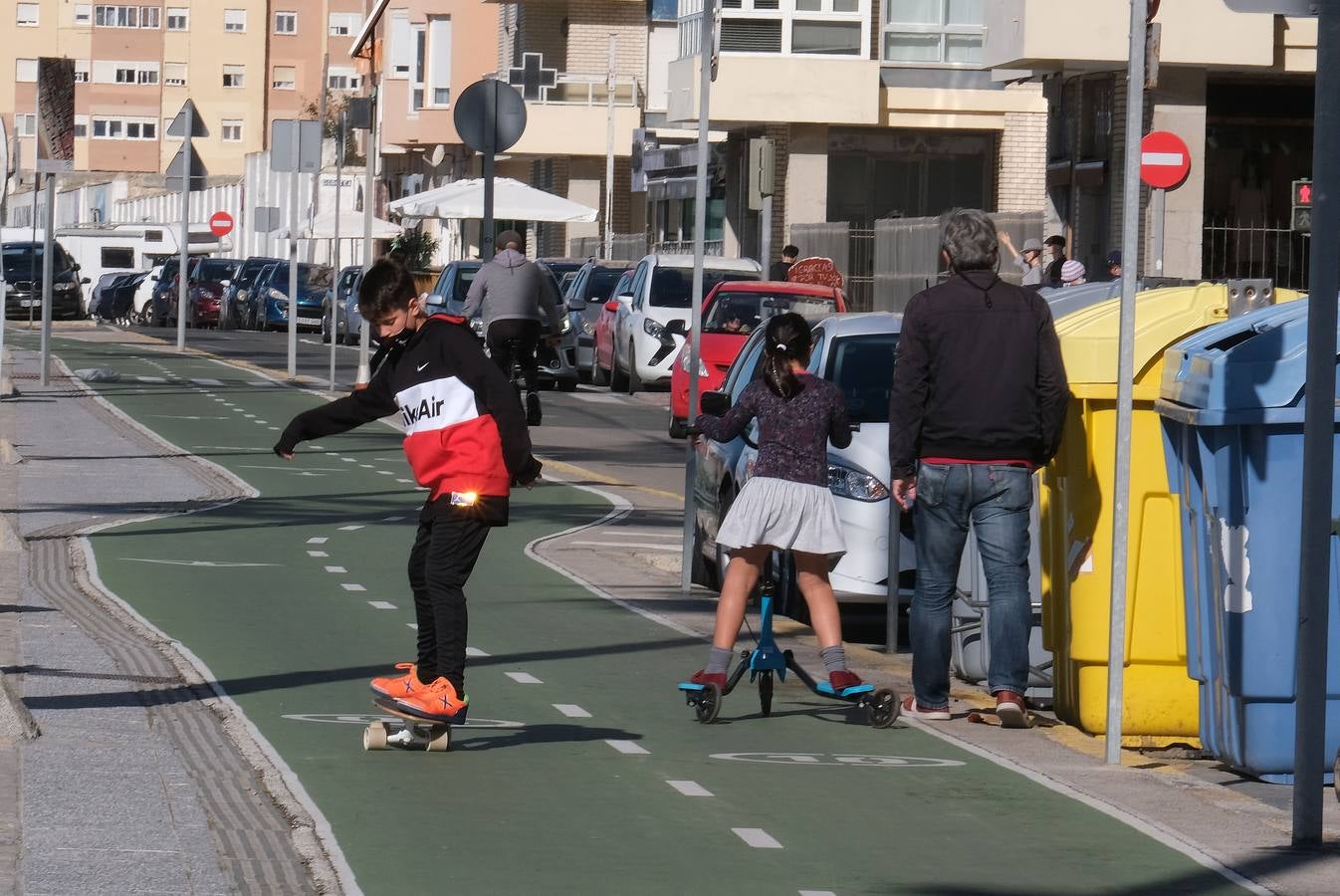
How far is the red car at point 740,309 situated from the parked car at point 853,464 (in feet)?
38.9

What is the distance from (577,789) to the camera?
8.08 metres

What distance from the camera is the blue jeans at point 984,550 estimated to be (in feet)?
30.3

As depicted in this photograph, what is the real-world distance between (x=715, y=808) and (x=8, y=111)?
133 m

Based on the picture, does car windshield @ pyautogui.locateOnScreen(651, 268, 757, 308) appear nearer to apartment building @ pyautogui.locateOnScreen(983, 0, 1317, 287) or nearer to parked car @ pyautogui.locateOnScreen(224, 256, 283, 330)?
apartment building @ pyautogui.locateOnScreen(983, 0, 1317, 287)

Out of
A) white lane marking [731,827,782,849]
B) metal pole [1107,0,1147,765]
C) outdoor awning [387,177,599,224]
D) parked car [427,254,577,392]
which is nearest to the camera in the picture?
white lane marking [731,827,782,849]

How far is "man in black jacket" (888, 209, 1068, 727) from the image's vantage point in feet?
30.1

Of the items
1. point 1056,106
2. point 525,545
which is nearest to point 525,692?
point 525,545

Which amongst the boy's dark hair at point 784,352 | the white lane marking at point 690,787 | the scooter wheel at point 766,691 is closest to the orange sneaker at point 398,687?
the white lane marking at point 690,787

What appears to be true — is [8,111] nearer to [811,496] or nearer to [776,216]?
[776,216]

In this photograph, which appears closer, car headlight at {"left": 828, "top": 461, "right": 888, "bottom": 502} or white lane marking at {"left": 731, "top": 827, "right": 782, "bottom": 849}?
white lane marking at {"left": 731, "top": 827, "right": 782, "bottom": 849}

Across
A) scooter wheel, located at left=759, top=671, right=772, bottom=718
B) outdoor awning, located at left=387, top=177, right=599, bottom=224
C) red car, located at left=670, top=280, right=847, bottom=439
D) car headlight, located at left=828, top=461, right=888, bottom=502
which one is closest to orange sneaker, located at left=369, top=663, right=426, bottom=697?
scooter wheel, located at left=759, top=671, right=772, bottom=718

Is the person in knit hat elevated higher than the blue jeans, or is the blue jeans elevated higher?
the person in knit hat

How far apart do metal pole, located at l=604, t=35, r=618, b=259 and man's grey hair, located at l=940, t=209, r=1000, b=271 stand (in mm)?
49073

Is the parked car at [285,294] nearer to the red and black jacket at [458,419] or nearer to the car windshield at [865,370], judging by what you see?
the car windshield at [865,370]
